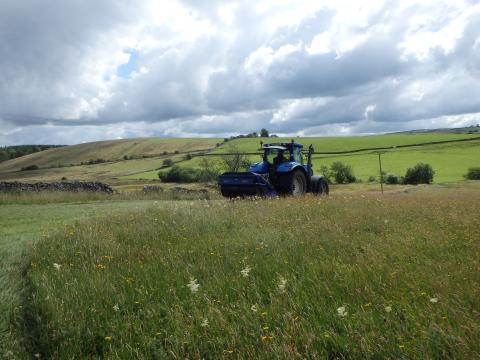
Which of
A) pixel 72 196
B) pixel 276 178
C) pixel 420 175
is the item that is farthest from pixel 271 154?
pixel 420 175

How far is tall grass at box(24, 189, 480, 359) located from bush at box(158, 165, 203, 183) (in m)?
49.0

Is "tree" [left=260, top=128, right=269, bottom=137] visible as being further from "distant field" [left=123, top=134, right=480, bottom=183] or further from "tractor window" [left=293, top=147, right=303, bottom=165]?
"tractor window" [left=293, top=147, right=303, bottom=165]

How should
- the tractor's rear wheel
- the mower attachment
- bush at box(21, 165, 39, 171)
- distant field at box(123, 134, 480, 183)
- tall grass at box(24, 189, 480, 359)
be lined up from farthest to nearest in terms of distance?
bush at box(21, 165, 39, 171) < distant field at box(123, 134, 480, 183) < the tractor's rear wheel < the mower attachment < tall grass at box(24, 189, 480, 359)

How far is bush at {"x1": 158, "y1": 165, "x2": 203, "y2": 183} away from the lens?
5762 cm

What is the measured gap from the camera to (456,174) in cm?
4997

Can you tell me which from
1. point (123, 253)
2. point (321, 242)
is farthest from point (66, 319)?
point (321, 242)

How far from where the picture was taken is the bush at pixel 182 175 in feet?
189

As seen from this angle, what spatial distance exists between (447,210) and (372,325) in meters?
6.85

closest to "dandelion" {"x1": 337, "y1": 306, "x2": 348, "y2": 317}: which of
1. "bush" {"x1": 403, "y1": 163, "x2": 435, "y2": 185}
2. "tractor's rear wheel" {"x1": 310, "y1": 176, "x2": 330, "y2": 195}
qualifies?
"tractor's rear wheel" {"x1": 310, "y1": 176, "x2": 330, "y2": 195}

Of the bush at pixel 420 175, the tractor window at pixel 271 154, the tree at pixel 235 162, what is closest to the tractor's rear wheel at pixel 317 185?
the tractor window at pixel 271 154

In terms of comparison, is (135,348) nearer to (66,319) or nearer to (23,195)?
(66,319)

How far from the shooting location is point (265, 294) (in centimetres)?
507

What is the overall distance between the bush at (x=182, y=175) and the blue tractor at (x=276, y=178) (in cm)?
3809

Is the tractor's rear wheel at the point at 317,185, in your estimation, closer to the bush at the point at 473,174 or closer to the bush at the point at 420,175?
the bush at the point at 420,175
